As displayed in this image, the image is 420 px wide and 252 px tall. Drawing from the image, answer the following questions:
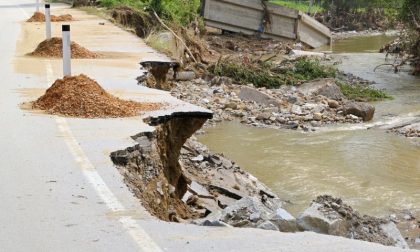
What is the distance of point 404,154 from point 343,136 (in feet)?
6.47

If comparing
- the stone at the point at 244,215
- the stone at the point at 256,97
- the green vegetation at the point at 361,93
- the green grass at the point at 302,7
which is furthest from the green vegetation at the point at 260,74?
the green grass at the point at 302,7

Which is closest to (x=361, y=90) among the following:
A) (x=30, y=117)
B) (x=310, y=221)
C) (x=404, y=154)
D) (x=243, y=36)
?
(x=404, y=154)

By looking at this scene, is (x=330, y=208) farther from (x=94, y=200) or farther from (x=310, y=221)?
(x=94, y=200)

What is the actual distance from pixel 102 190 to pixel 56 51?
11.2m

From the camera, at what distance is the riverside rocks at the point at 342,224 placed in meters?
6.61

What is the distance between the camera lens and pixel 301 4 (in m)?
67.3

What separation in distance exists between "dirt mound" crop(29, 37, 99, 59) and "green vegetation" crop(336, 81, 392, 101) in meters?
8.67

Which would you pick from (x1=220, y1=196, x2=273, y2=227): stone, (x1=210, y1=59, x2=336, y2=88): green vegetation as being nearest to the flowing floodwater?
(x1=210, y1=59, x2=336, y2=88): green vegetation

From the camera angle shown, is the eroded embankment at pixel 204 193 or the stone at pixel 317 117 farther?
the stone at pixel 317 117

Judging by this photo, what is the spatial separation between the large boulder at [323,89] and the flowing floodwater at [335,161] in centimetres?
158

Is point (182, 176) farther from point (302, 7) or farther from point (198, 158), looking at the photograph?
point (302, 7)

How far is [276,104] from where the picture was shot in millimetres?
18812

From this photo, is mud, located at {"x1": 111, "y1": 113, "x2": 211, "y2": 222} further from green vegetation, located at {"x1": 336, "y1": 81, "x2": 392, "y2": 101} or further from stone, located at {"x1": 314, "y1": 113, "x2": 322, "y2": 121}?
green vegetation, located at {"x1": 336, "y1": 81, "x2": 392, "y2": 101}

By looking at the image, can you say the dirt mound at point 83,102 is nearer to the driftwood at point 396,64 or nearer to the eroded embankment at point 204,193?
the eroded embankment at point 204,193
